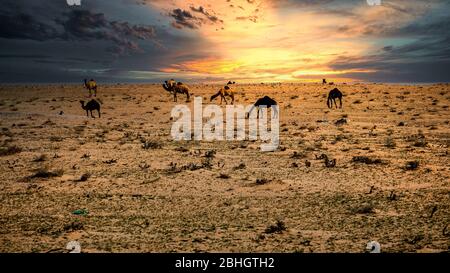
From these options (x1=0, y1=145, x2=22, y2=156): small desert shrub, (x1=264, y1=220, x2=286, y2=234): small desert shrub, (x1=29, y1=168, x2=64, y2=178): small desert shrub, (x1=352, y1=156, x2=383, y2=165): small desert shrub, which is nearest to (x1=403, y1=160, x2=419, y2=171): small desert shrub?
(x1=352, y1=156, x2=383, y2=165): small desert shrub

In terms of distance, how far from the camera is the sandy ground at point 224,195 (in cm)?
706

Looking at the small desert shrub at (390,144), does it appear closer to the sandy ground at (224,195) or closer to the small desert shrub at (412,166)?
the sandy ground at (224,195)

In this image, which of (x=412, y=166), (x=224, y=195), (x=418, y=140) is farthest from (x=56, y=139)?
(x=418, y=140)

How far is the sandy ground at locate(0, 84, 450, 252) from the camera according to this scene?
→ 7.06 meters

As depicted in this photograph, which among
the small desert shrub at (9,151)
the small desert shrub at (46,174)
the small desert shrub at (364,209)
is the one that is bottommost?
the small desert shrub at (364,209)

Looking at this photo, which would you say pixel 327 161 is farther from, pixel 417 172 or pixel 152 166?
pixel 152 166

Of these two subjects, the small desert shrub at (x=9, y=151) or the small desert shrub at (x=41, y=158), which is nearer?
the small desert shrub at (x=41, y=158)

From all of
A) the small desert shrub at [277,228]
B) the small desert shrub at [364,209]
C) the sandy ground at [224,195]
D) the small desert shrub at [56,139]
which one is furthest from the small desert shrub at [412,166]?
the small desert shrub at [56,139]

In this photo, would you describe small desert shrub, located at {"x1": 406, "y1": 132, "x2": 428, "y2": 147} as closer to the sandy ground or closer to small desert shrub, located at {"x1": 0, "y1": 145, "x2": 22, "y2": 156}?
the sandy ground

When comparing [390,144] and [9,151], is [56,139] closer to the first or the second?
[9,151]

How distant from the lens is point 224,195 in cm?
1006

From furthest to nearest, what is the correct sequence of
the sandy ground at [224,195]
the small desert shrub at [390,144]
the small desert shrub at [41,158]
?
1. the small desert shrub at [390,144]
2. the small desert shrub at [41,158]
3. the sandy ground at [224,195]
